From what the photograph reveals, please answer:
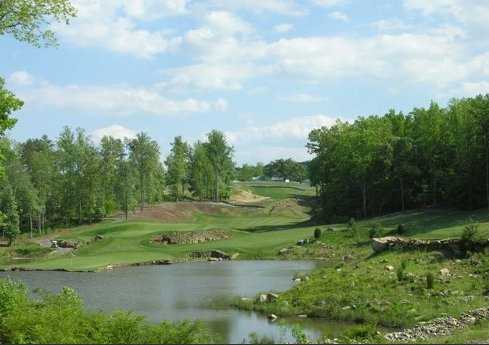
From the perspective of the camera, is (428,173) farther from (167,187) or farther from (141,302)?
(167,187)

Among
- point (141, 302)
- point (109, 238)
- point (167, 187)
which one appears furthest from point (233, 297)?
point (167, 187)

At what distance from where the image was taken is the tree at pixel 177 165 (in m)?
125

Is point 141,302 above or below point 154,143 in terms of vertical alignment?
below

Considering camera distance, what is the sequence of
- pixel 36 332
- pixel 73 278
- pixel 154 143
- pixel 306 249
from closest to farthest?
pixel 36 332 < pixel 73 278 < pixel 306 249 < pixel 154 143

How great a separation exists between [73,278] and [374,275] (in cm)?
2628

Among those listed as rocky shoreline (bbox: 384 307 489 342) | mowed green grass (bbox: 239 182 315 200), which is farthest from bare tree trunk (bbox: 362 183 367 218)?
mowed green grass (bbox: 239 182 315 200)

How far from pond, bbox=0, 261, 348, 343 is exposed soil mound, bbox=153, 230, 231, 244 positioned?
45.6 feet

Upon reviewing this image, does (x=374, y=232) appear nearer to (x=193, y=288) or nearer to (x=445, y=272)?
(x=193, y=288)

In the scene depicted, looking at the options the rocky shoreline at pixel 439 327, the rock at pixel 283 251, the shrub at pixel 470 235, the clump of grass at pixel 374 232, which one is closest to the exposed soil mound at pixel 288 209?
the rock at pixel 283 251

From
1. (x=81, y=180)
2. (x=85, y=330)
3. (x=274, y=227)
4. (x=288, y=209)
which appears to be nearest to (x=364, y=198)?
(x=274, y=227)

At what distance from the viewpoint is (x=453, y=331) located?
870 inches

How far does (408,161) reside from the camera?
277ft

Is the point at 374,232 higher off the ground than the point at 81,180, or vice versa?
the point at 81,180

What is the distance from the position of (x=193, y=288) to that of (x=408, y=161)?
50309 mm
